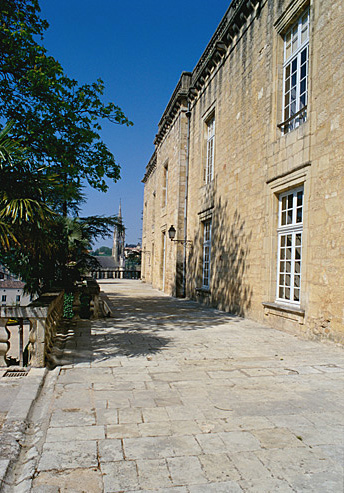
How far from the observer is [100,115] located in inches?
299

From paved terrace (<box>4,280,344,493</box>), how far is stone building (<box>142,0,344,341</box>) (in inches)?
69.9

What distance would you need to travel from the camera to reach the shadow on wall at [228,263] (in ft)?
30.6

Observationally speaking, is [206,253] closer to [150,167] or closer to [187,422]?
Result: [187,422]

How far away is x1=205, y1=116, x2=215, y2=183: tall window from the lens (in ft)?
41.1

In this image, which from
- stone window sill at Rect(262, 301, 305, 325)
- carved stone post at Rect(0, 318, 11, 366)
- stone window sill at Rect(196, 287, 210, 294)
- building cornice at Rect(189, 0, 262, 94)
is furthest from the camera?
stone window sill at Rect(196, 287, 210, 294)

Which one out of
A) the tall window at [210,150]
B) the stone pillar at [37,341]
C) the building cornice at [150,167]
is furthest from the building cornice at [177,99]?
the stone pillar at [37,341]

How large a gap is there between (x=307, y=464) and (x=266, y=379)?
182cm

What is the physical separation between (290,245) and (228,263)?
9.56 feet

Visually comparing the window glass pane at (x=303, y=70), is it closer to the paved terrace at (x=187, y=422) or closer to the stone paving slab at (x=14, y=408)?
A: the paved terrace at (x=187, y=422)

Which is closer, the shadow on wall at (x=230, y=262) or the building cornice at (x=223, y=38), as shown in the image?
the shadow on wall at (x=230, y=262)

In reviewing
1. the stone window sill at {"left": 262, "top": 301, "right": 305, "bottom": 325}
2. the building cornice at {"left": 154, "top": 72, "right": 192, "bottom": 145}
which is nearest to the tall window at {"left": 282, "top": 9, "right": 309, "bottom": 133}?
the stone window sill at {"left": 262, "top": 301, "right": 305, "bottom": 325}

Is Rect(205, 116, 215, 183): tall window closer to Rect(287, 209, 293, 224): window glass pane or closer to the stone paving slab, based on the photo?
Rect(287, 209, 293, 224): window glass pane

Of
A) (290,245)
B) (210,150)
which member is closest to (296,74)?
(290,245)

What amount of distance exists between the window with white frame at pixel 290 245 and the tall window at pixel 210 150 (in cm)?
501
